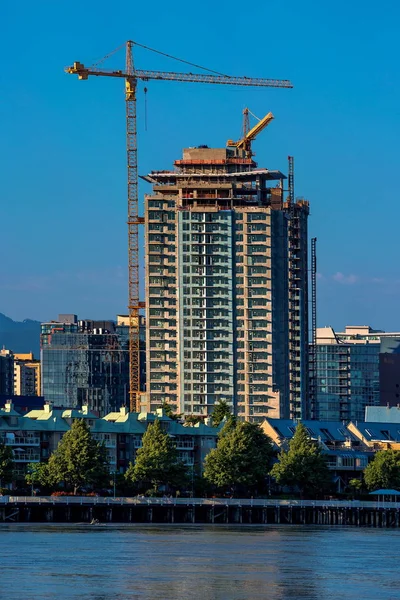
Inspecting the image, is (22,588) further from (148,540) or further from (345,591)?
(148,540)

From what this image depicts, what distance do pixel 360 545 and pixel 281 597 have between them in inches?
2401

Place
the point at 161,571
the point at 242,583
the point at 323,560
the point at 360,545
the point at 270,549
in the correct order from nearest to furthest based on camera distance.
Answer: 1. the point at 242,583
2. the point at 161,571
3. the point at 323,560
4. the point at 270,549
5. the point at 360,545

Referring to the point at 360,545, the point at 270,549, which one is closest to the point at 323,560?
the point at 270,549

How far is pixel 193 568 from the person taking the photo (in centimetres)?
15475

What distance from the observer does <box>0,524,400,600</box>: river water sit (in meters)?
136

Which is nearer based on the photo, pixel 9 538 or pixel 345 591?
pixel 345 591

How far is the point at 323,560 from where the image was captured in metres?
169

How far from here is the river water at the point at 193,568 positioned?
446 ft

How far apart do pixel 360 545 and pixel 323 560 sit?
24872mm

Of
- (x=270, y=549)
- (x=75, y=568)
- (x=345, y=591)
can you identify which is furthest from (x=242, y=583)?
(x=270, y=549)

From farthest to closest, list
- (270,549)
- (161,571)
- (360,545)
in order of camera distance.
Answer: (360,545) < (270,549) < (161,571)

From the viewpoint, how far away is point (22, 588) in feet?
446

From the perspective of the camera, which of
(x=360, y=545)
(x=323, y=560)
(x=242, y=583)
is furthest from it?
(x=360, y=545)

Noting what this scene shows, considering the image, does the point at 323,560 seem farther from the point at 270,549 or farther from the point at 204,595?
the point at 204,595
